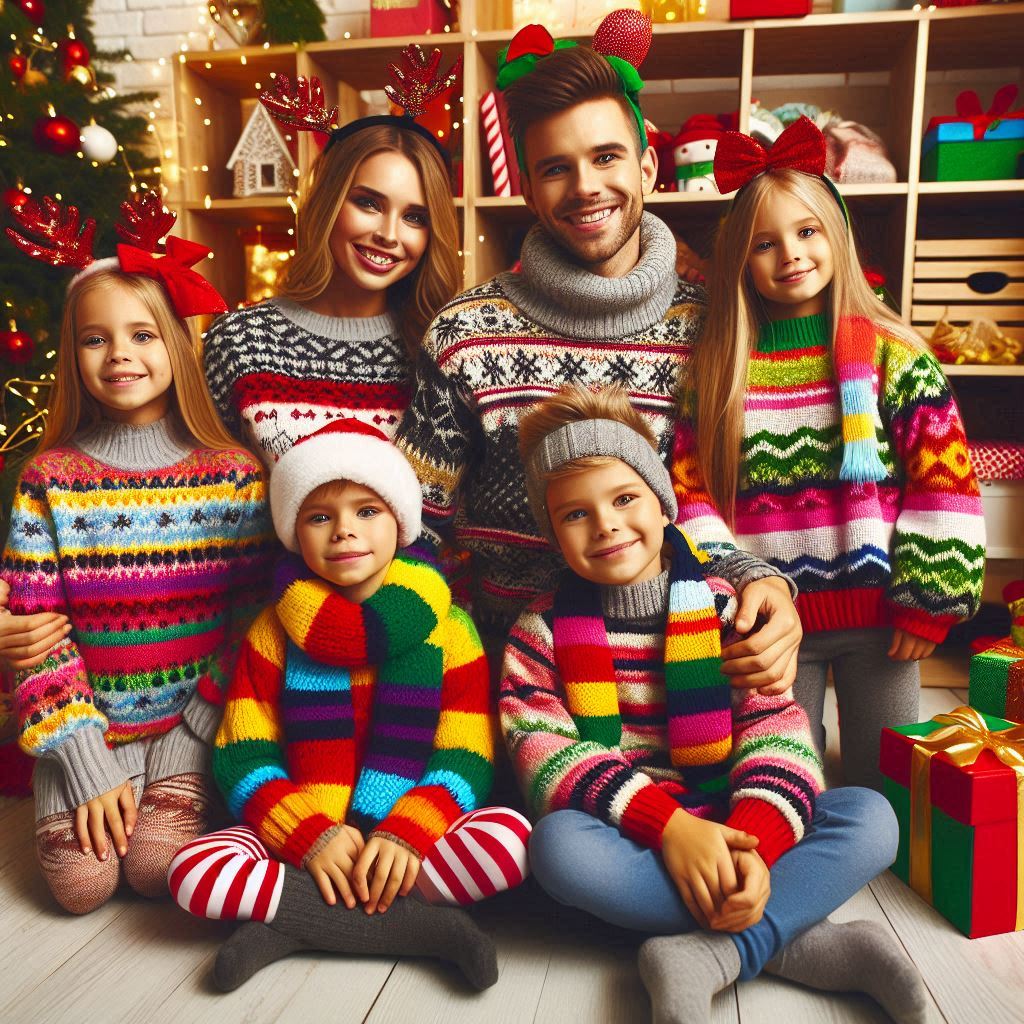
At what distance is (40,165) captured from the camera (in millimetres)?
2438

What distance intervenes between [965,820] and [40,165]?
2600mm

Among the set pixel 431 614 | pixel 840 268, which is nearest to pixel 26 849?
pixel 431 614

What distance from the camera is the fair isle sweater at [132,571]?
1369mm

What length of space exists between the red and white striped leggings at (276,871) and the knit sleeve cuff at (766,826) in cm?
27

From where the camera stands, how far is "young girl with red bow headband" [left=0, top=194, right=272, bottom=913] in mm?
1318

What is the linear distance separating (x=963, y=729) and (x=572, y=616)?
22.8 inches

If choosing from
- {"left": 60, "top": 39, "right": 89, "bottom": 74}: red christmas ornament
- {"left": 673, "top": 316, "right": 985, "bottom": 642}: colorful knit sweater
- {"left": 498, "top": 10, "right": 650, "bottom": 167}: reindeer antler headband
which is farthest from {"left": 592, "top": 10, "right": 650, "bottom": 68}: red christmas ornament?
{"left": 60, "top": 39, "right": 89, "bottom": 74}: red christmas ornament

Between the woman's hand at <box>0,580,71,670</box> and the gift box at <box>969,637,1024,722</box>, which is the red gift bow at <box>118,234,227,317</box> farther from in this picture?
the gift box at <box>969,637,1024,722</box>

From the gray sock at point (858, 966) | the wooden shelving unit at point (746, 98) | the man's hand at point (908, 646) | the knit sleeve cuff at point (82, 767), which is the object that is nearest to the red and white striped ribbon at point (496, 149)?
the wooden shelving unit at point (746, 98)

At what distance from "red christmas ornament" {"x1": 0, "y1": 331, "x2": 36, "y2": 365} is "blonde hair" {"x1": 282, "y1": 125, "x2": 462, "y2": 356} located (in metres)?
1.07

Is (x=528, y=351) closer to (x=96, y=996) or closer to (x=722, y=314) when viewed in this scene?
(x=722, y=314)

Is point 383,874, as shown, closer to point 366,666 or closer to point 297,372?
point 366,666

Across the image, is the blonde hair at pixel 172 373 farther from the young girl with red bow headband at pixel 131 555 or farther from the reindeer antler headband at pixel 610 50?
the reindeer antler headband at pixel 610 50

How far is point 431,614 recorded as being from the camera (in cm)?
131
